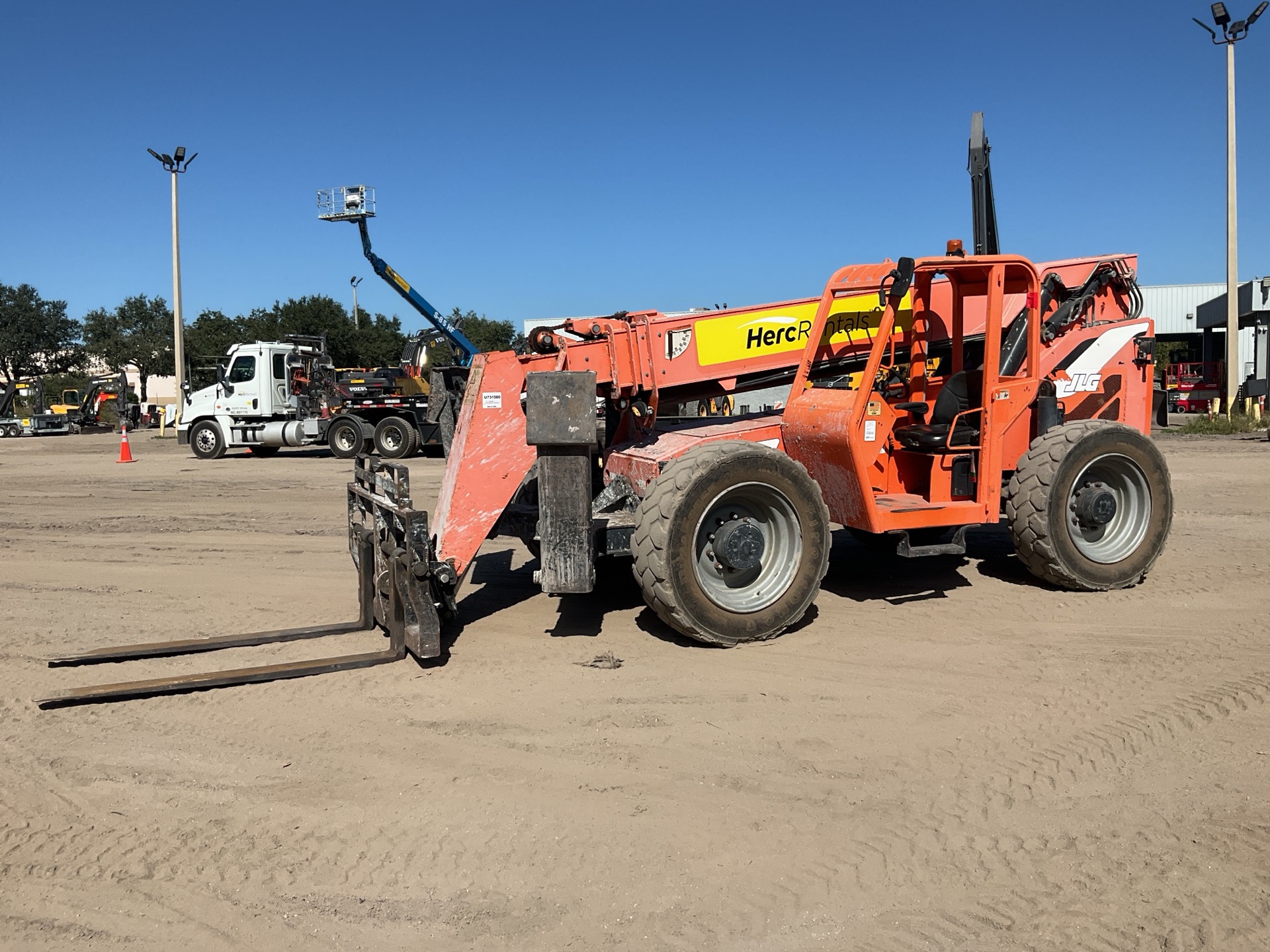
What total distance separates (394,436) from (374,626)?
1681cm

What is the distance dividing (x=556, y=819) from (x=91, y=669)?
344cm

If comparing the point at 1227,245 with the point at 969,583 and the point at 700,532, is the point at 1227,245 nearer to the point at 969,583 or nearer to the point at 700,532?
the point at 969,583

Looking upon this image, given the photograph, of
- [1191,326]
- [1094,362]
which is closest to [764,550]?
[1094,362]

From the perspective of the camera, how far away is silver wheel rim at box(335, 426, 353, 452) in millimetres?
22797

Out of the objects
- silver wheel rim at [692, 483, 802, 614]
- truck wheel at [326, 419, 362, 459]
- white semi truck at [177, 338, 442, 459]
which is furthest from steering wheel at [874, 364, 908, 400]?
truck wheel at [326, 419, 362, 459]

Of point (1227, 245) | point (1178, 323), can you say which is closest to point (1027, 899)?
point (1227, 245)

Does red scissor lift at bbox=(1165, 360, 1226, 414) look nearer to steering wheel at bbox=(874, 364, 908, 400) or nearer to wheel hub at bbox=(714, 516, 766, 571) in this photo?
steering wheel at bbox=(874, 364, 908, 400)

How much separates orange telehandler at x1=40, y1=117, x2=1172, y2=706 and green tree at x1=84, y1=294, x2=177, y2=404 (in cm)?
6098

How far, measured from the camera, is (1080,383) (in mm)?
7914

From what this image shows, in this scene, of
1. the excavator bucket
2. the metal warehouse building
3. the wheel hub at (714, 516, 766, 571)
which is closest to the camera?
the excavator bucket

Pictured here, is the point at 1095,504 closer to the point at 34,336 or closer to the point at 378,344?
the point at 378,344

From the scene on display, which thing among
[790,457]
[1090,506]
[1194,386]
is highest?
[1194,386]

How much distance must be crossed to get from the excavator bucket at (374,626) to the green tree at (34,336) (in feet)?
251

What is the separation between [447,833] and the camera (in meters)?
3.74
